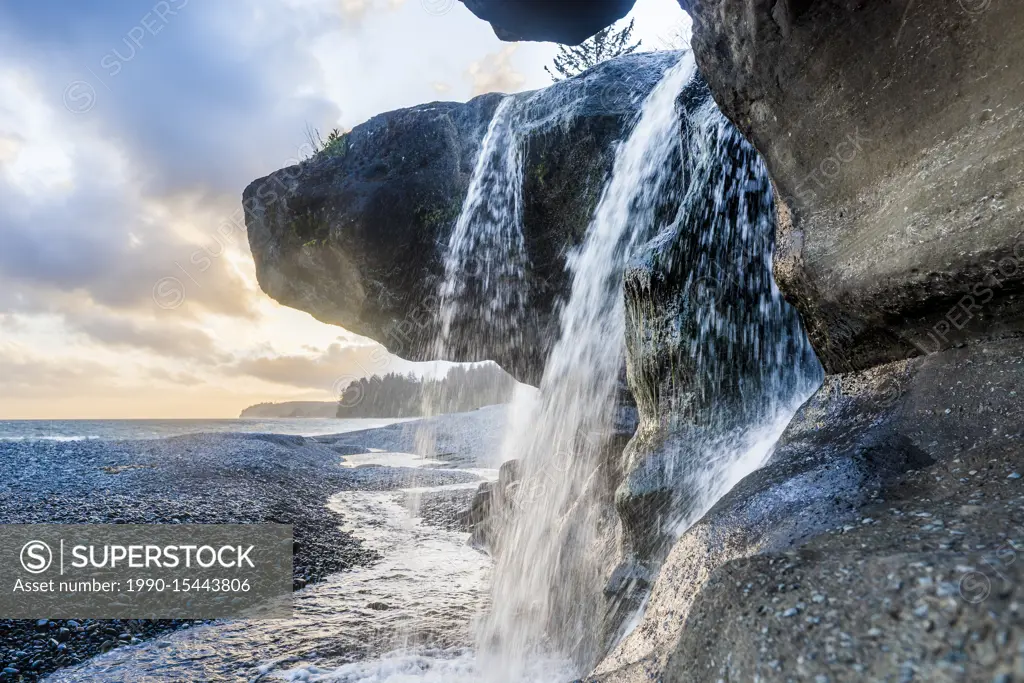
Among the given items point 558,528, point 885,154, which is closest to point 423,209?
point 558,528

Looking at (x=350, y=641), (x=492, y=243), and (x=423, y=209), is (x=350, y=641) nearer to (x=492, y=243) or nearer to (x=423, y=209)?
(x=492, y=243)

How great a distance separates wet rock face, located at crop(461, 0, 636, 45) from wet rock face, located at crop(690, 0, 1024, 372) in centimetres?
896

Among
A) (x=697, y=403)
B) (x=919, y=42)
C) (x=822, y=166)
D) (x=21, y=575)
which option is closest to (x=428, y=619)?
(x=697, y=403)

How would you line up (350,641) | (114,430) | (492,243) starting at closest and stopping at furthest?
(350,641), (492,243), (114,430)

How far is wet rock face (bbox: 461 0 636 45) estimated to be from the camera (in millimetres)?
13005

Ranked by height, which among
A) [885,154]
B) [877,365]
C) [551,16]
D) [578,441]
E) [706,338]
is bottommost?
[578,441]

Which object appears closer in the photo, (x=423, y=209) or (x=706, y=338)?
(x=706, y=338)

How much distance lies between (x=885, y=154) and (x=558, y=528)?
6165 millimetres

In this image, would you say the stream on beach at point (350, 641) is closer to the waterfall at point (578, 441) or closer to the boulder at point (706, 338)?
the waterfall at point (578, 441)

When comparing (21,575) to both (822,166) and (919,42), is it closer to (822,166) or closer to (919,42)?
(822,166)

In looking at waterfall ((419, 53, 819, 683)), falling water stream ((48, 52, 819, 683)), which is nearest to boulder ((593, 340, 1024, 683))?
waterfall ((419, 53, 819, 683))

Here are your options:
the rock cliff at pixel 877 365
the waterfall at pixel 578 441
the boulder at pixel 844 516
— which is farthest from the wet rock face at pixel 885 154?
the waterfall at pixel 578 441

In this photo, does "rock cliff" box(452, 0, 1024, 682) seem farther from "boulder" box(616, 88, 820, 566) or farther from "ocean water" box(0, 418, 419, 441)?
"ocean water" box(0, 418, 419, 441)

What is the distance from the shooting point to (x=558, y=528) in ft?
27.7
